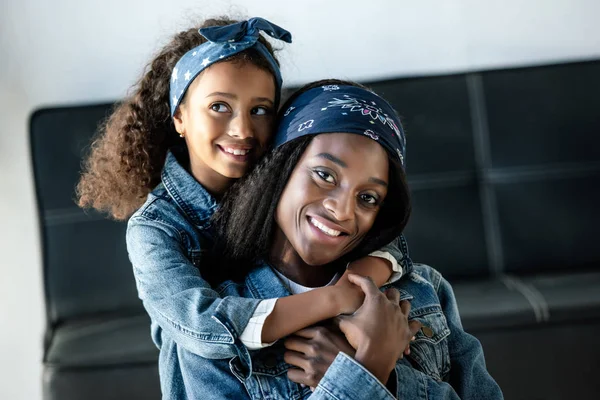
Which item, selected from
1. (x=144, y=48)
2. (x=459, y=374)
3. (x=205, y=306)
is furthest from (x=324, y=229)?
(x=144, y=48)

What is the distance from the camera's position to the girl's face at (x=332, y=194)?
1.08 metres

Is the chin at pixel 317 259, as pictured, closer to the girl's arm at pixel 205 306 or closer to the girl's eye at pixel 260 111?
the girl's arm at pixel 205 306

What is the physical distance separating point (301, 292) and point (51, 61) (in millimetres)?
1761

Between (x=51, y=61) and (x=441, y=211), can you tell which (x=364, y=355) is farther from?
(x=51, y=61)

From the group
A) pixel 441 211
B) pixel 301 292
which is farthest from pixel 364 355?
pixel 441 211

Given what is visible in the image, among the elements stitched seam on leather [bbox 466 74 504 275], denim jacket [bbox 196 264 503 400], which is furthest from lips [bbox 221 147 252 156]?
stitched seam on leather [bbox 466 74 504 275]

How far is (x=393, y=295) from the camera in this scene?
44.1 inches

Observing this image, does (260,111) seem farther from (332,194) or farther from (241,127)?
(332,194)

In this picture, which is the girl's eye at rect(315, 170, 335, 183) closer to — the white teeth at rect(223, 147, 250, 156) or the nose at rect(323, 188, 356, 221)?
the nose at rect(323, 188, 356, 221)

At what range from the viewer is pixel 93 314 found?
8.02 feet

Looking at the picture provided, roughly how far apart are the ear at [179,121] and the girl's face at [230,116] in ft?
0.22

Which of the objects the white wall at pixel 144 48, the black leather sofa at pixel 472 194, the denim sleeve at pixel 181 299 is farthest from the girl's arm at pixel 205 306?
the white wall at pixel 144 48

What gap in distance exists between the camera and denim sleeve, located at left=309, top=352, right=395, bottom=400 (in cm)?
99

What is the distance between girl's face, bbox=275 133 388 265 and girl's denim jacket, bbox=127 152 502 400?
4.0 inches
